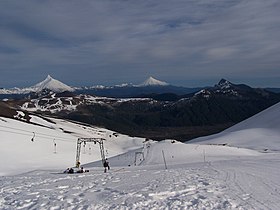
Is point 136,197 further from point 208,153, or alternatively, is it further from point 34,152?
point 34,152

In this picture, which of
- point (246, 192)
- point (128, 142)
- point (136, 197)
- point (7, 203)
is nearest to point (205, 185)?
point (246, 192)

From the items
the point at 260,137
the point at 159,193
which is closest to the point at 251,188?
the point at 159,193

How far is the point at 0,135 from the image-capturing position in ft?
260

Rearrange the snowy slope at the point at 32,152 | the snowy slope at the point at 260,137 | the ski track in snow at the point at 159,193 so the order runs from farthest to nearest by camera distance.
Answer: the snowy slope at the point at 260,137 → the snowy slope at the point at 32,152 → the ski track in snow at the point at 159,193

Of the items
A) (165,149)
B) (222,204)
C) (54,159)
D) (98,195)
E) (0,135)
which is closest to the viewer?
(222,204)

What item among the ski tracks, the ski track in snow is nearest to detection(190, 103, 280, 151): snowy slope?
the ski tracks

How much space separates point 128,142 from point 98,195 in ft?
380

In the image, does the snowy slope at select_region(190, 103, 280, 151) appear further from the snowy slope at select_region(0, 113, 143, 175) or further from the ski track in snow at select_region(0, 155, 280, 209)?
the ski track in snow at select_region(0, 155, 280, 209)

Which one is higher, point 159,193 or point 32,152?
point 32,152

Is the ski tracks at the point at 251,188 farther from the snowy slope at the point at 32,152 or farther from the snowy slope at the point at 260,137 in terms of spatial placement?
the snowy slope at the point at 260,137

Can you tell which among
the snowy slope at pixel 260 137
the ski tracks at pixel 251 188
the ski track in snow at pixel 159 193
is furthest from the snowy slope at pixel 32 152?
the ski tracks at pixel 251 188

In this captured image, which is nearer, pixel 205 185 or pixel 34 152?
pixel 205 185

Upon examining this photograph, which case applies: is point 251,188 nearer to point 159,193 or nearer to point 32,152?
point 159,193

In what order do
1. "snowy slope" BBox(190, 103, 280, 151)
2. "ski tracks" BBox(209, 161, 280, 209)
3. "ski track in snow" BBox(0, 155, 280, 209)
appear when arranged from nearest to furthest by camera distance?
"ski tracks" BBox(209, 161, 280, 209), "ski track in snow" BBox(0, 155, 280, 209), "snowy slope" BBox(190, 103, 280, 151)
